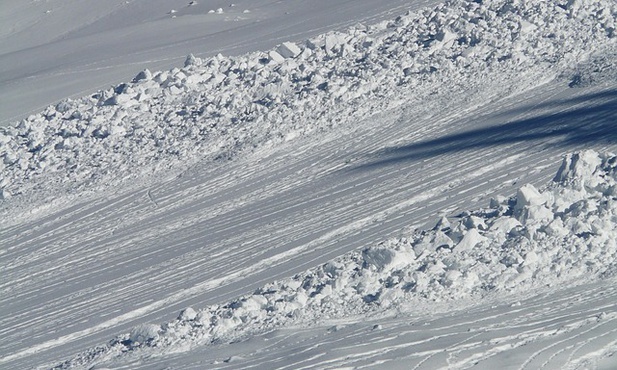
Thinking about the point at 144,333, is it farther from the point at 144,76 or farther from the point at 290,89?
the point at 144,76

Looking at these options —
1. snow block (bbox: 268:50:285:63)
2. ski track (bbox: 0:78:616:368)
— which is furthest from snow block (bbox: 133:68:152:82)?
ski track (bbox: 0:78:616:368)

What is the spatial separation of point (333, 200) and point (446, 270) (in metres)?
2.46

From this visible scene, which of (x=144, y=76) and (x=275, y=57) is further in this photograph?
(x=144, y=76)

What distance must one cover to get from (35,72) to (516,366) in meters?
12.0

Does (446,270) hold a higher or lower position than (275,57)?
lower

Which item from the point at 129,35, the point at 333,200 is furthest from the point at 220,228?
the point at 129,35

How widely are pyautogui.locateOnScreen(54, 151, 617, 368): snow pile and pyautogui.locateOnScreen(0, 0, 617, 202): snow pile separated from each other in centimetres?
369

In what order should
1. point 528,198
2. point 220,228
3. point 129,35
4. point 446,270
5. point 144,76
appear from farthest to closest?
point 129,35
point 144,76
point 220,228
point 528,198
point 446,270

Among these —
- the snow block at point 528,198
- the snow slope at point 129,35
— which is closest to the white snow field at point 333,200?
the snow block at point 528,198

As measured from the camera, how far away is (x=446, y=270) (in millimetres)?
7891

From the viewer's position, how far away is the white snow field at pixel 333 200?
7352 mm

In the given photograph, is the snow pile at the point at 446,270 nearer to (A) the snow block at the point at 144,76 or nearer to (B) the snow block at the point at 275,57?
(B) the snow block at the point at 275,57

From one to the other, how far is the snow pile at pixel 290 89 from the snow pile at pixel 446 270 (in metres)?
3.69

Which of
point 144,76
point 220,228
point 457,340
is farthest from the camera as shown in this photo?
point 144,76
